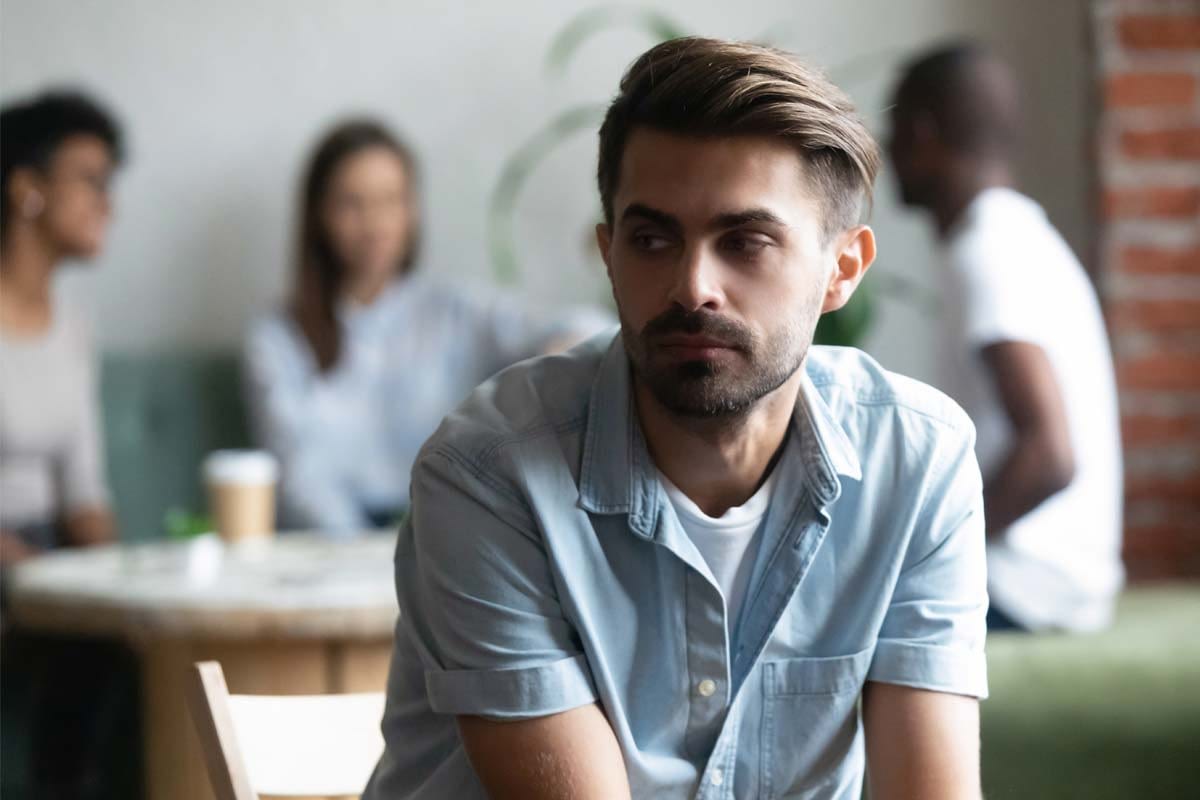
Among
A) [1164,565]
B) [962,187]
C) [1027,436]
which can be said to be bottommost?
[1164,565]

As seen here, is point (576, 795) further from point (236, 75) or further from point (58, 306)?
point (236, 75)

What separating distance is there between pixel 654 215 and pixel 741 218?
0.18ft

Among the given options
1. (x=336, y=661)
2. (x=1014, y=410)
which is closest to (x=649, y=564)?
(x=336, y=661)

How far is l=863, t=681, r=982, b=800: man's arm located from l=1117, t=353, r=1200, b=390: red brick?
1.83 m

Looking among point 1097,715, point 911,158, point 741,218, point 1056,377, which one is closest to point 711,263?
point 741,218

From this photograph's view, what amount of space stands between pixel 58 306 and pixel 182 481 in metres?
0.40

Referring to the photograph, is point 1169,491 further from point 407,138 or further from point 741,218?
point 741,218

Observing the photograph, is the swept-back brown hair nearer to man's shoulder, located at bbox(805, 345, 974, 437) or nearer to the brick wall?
the brick wall

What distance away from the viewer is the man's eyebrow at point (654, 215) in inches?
Answer: 38.2

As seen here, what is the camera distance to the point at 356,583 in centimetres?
185

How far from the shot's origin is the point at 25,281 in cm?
273

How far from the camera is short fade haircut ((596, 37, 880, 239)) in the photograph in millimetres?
965

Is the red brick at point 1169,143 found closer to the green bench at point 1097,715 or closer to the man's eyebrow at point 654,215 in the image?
the green bench at point 1097,715

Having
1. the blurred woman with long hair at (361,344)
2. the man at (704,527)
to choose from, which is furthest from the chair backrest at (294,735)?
the blurred woman with long hair at (361,344)
